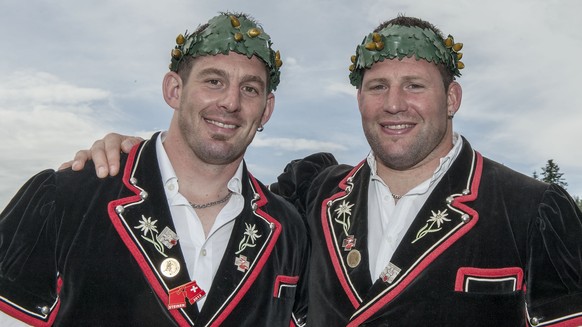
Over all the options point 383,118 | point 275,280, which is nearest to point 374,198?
point 383,118

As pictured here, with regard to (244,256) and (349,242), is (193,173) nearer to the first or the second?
(244,256)

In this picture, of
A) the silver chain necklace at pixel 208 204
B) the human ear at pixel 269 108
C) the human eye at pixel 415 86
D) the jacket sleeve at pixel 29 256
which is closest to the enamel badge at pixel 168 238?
the silver chain necklace at pixel 208 204

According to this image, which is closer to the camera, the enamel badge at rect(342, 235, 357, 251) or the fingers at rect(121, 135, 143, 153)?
the fingers at rect(121, 135, 143, 153)

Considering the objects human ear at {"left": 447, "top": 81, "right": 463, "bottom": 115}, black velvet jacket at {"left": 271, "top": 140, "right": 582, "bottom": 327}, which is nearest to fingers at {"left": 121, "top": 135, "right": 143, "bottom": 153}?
black velvet jacket at {"left": 271, "top": 140, "right": 582, "bottom": 327}

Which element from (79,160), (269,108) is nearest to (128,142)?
(79,160)

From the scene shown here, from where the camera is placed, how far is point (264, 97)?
5117 millimetres

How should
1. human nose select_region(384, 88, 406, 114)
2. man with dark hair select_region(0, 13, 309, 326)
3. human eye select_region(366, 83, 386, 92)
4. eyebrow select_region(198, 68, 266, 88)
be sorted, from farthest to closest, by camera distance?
human eye select_region(366, 83, 386, 92)
human nose select_region(384, 88, 406, 114)
eyebrow select_region(198, 68, 266, 88)
man with dark hair select_region(0, 13, 309, 326)

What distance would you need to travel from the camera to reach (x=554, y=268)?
4.46 m

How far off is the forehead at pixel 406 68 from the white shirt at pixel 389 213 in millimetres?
704

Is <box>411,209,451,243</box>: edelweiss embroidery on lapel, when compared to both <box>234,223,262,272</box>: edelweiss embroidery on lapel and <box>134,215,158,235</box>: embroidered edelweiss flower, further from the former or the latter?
<box>134,215,158,235</box>: embroidered edelweiss flower

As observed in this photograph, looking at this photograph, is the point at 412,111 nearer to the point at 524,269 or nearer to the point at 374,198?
the point at 374,198

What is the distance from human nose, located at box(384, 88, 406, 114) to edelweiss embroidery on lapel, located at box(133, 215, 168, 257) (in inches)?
88.4

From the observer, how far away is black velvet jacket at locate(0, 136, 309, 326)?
4113 millimetres

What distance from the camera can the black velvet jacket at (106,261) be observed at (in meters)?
4.11
